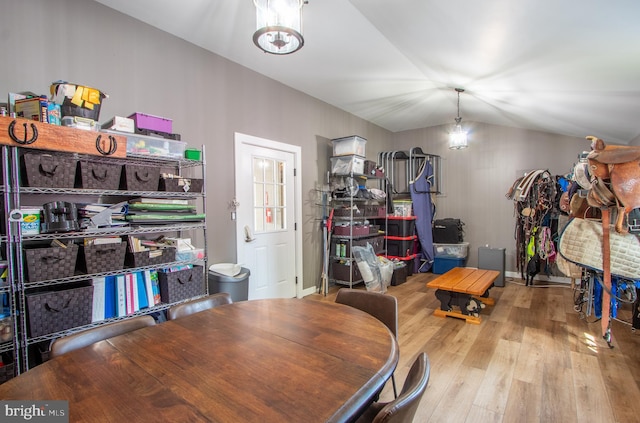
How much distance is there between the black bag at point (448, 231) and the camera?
5262mm

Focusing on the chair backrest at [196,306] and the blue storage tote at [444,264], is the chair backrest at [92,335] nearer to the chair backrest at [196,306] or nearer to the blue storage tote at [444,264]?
the chair backrest at [196,306]

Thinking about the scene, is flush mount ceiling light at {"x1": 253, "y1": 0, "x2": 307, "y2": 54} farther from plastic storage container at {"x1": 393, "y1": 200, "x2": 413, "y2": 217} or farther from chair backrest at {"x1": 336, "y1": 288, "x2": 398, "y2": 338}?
plastic storage container at {"x1": 393, "y1": 200, "x2": 413, "y2": 217}

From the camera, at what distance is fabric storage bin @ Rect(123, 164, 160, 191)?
7.16 feet

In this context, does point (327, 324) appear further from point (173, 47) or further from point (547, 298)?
point (547, 298)

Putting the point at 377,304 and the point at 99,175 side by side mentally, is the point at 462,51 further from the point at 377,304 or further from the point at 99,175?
the point at 99,175

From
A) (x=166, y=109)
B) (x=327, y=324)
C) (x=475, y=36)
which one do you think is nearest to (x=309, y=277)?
(x=166, y=109)

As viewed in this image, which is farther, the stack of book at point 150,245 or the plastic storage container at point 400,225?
the plastic storage container at point 400,225

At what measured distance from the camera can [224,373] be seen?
988 mm

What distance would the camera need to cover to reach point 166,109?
2.75m

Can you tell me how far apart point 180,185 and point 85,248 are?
2.53 ft

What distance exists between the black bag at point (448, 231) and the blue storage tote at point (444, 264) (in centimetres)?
30

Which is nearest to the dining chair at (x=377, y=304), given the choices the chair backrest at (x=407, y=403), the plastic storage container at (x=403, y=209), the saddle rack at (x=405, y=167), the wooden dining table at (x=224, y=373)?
the wooden dining table at (x=224, y=373)

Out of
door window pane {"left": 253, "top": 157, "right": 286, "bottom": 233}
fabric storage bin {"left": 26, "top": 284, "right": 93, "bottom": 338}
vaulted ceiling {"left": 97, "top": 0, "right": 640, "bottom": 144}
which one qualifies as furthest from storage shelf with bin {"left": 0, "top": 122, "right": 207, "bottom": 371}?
vaulted ceiling {"left": 97, "top": 0, "right": 640, "bottom": 144}

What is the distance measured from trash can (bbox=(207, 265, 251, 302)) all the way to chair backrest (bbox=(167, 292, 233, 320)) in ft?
3.03
